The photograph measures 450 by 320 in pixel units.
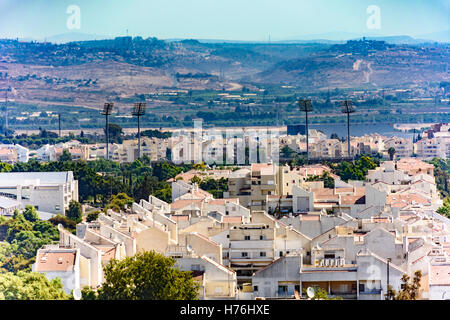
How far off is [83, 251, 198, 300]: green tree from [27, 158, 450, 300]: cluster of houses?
0.65 meters

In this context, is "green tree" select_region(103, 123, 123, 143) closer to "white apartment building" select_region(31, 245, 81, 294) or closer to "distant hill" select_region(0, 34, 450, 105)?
"distant hill" select_region(0, 34, 450, 105)

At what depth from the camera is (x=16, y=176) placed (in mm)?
21484

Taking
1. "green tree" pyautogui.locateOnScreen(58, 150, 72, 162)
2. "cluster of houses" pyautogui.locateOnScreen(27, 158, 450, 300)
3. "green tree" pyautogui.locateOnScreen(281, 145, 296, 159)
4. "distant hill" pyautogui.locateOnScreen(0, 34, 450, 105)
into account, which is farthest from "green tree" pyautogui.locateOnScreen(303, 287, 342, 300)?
"distant hill" pyautogui.locateOnScreen(0, 34, 450, 105)

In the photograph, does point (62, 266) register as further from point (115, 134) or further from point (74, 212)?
point (115, 134)

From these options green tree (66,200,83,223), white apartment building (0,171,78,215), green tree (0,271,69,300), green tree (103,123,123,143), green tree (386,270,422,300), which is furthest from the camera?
green tree (103,123,123,143)

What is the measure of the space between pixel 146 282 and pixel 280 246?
3213mm

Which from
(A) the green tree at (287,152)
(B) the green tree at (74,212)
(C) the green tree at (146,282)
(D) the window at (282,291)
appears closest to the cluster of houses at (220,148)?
(A) the green tree at (287,152)

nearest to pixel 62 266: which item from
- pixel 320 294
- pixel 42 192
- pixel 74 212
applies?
pixel 320 294

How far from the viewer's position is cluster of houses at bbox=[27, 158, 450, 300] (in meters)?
8.18

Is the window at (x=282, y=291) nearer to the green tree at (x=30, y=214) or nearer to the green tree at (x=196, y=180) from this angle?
the green tree at (x=30, y=214)

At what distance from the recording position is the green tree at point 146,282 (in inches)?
273

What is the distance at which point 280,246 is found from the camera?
1017 cm

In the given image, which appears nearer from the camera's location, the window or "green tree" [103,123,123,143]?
the window

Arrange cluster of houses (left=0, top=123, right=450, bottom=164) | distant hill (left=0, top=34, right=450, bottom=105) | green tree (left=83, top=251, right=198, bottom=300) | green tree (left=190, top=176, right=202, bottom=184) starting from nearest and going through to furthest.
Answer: green tree (left=83, top=251, right=198, bottom=300) → green tree (left=190, top=176, right=202, bottom=184) → cluster of houses (left=0, top=123, right=450, bottom=164) → distant hill (left=0, top=34, right=450, bottom=105)
